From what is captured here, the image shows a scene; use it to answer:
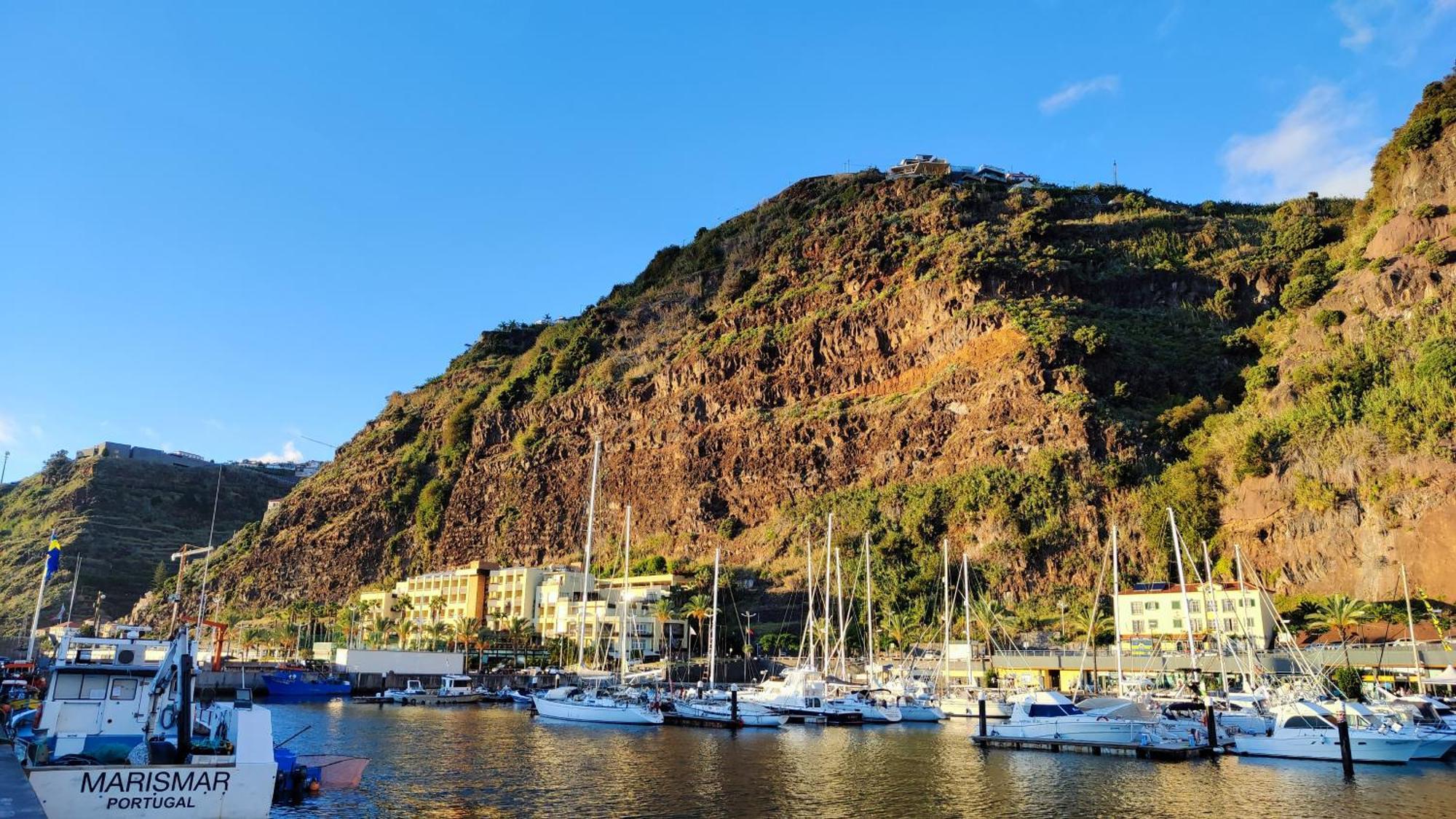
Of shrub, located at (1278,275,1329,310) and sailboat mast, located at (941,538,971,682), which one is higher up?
shrub, located at (1278,275,1329,310)

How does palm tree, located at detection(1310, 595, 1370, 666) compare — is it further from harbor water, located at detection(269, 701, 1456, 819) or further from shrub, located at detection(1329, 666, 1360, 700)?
harbor water, located at detection(269, 701, 1456, 819)

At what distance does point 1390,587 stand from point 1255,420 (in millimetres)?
21489

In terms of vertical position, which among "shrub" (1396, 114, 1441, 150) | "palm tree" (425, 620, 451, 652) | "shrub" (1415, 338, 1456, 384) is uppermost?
"shrub" (1396, 114, 1441, 150)

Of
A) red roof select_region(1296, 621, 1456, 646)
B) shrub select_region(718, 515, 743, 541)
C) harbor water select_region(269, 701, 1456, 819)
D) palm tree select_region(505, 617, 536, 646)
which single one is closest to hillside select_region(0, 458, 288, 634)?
palm tree select_region(505, 617, 536, 646)

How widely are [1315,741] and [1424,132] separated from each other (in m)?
92.6

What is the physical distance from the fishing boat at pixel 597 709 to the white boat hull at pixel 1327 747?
113 feet

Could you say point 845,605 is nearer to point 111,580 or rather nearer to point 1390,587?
point 1390,587

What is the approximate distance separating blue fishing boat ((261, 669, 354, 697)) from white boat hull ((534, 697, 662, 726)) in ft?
132

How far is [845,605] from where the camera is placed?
308ft

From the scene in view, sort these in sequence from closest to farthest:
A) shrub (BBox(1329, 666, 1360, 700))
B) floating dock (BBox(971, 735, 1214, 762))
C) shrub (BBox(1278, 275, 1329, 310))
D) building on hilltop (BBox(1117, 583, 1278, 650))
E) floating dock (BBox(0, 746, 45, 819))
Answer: floating dock (BBox(0, 746, 45, 819)), floating dock (BBox(971, 735, 1214, 762)), shrub (BBox(1329, 666, 1360, 700)), building on hilltop (BBox(1117, 583, 1278, 650)), shrub (BBox(1278, 275, 1329, 310))

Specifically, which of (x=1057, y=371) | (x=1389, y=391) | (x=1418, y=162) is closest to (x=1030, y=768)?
(x=1389, y=391)

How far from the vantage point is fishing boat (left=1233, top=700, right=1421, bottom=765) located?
1582 inches

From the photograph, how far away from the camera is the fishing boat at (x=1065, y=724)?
4619 cm

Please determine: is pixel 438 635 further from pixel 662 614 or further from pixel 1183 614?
pixel 1183 614
